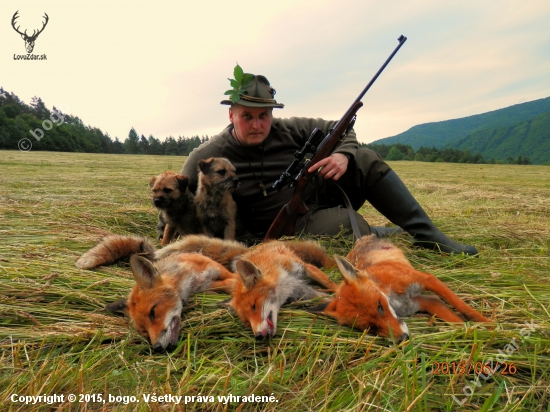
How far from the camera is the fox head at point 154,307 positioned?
92.4 inches

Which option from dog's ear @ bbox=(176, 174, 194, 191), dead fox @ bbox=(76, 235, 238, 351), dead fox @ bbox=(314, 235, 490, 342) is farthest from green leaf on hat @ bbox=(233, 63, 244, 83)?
dead fox @ bbox=(314, 235, 490, 342)

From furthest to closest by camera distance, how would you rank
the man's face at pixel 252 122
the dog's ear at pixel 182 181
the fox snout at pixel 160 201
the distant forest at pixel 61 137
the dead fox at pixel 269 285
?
the distant forest at pixel 61 137
the dog's ear at pixel 182 181
the fox snout at pixel 160 201
the man's face at pixel 252 122
the dead fox at pixel 269 285

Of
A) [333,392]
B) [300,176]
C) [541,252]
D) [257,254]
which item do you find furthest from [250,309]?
[541,252]

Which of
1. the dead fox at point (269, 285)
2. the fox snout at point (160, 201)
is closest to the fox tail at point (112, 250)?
the fox snout at point (160, 201)

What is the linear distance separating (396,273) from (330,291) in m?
0.60

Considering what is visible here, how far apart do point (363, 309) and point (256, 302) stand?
0.74 metres

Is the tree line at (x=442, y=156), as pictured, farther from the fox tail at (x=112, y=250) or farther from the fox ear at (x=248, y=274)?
the fox ear at (x=248, y=274)

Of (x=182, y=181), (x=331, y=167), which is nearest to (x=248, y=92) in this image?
(x=331, y=167)

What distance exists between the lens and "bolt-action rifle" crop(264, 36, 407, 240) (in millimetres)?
4754

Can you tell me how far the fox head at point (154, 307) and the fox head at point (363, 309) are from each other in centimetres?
108

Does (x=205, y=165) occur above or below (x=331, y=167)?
above

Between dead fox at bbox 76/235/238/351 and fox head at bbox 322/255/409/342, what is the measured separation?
40.9 inches

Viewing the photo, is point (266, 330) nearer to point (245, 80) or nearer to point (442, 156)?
point (245, 80)

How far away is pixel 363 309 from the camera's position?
2.38 meters
